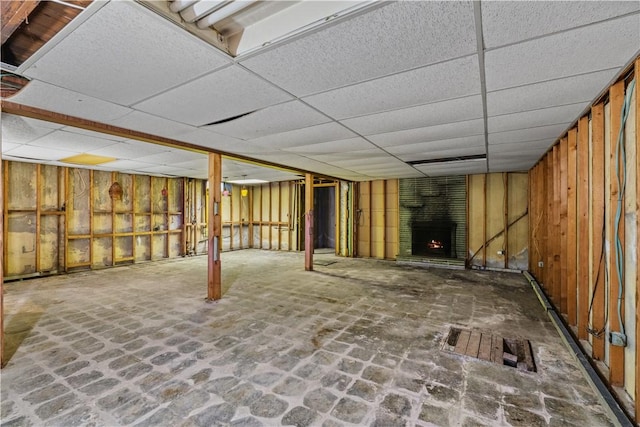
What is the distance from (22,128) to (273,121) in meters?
3.13

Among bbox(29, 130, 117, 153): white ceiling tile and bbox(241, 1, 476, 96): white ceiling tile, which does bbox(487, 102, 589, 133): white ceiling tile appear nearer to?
bbox(241, 1, 476, 96): white ceiling tile

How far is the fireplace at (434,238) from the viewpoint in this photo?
23.6 feet

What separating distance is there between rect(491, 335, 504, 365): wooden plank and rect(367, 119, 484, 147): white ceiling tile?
7.67 feet

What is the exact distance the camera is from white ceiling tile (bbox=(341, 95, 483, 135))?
2.53 metres

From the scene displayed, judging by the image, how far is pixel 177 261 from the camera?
780cm

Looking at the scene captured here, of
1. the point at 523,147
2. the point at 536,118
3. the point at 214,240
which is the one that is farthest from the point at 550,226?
the point at 214,240

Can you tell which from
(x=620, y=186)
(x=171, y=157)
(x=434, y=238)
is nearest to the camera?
(x=620, y=186)

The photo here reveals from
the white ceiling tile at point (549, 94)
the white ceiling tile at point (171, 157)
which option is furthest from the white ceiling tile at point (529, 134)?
the white ceiling tile at point (171, 157)

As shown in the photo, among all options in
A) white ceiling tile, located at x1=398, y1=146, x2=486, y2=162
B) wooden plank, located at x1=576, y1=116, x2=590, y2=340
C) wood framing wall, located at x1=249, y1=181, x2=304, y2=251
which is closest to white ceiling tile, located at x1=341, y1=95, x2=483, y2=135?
wooden plank, located at x1=576, y1=116, x2=590, y2=340

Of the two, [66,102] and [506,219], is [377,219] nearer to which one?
[506,219]

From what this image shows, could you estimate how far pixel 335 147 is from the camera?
164 inches

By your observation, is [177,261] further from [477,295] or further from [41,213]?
[477,295]

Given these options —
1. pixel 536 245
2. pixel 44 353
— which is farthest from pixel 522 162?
pixel 44 353

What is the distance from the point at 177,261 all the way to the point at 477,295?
7332 mm
